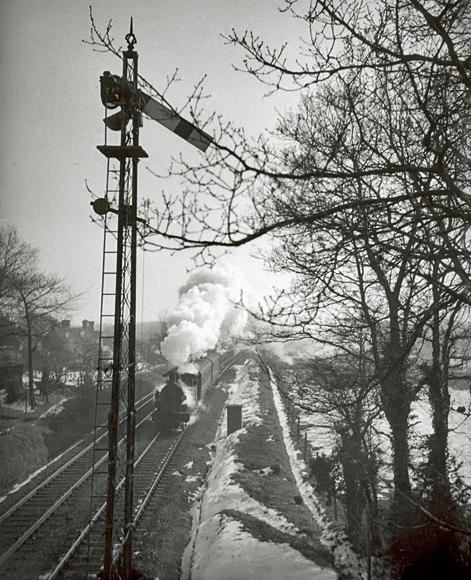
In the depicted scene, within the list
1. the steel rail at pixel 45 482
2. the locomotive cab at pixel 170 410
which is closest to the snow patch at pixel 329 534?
the locomotive cab at pixel 170 410

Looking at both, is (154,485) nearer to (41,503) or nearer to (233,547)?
(41,503)

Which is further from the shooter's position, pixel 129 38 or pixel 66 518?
pixel 66 518

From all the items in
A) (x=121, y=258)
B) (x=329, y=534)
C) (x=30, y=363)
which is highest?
(x=121, y=258)

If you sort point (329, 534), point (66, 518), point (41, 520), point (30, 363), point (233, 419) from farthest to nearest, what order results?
point (30, 363) < point (233, 419) < point (329, 534) < point (66, 518) < point (41, 520)

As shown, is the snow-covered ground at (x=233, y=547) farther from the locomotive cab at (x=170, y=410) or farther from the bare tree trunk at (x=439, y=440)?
the locomotive cab at (x=170, y=410)

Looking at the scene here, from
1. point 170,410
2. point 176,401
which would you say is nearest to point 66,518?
point 170,410

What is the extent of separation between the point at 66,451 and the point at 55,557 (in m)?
7.73

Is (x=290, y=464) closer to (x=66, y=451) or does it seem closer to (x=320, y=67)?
(x=66, y=451)

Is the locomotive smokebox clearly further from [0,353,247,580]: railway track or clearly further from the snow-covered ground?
the snow-covered ground

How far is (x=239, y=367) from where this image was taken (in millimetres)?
44281

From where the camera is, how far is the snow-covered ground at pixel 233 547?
725 cm

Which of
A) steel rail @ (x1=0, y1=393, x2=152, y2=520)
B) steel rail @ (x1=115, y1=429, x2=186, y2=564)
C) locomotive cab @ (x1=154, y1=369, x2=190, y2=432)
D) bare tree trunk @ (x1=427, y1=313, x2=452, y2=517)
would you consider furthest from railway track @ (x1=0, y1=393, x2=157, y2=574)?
bare tree trunk @ (x1=427, y1=313, x2=452, y2=517)

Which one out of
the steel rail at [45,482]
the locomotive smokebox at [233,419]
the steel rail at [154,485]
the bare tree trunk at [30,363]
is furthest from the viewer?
the bare tree trunk at [30,363]

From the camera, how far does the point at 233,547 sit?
8.00 meters
